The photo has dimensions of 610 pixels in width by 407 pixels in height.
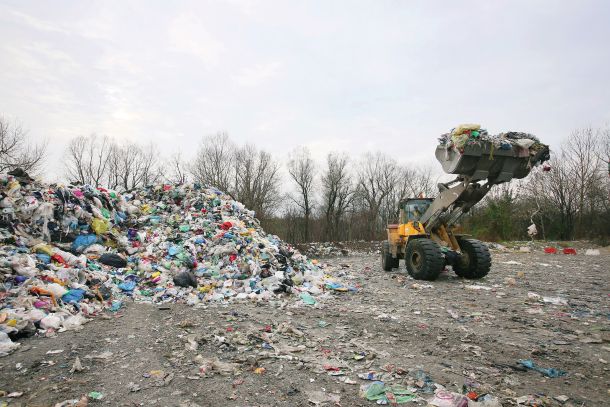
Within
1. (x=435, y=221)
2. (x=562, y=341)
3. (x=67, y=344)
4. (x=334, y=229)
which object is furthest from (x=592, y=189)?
(x=67, y=344)

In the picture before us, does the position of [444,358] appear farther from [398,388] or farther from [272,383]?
[272,383]

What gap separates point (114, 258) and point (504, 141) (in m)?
7.70

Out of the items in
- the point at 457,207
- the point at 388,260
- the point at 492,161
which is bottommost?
the point at 388,260

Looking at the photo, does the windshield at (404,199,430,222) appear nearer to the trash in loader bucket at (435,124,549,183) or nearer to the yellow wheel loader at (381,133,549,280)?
the yellow wheel loader at (381,133,549,280)

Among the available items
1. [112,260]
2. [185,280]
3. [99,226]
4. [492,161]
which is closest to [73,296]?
[185,280]

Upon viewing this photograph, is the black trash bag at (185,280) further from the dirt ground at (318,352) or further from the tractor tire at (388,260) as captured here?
the tractor tire at (388,260)

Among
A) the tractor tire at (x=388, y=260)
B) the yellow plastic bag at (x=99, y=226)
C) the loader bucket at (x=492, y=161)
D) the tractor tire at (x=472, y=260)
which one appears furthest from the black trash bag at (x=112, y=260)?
the tractor tire at (x=472, y=260)

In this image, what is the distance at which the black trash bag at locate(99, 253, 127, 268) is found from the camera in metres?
7.21

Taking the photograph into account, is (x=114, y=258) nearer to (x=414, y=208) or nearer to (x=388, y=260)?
(x=388, y=260)

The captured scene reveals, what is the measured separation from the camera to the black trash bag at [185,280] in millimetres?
6586

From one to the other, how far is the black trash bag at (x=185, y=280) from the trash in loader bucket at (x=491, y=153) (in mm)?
5216

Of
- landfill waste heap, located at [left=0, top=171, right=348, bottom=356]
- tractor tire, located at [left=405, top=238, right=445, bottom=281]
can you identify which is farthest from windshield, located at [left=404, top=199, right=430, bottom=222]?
landfill waste heap, located at [left=0, top=171, right=348, bottom=356]

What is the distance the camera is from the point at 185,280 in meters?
6.62

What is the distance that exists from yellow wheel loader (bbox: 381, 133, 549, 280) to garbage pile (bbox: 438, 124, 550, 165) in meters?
0.02
